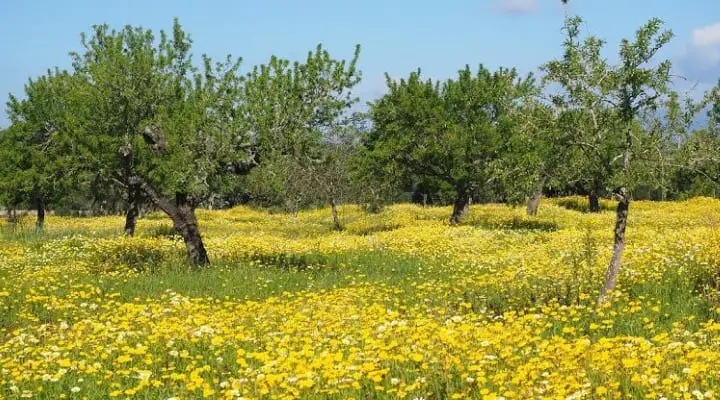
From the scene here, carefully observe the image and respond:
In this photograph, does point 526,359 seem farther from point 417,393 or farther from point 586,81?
point 586,81

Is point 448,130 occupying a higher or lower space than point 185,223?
higher

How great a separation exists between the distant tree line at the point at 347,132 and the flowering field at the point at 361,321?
1962mm

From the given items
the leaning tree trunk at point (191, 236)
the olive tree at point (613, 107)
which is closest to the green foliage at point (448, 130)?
the leaning tree trunk at point (191, 236)

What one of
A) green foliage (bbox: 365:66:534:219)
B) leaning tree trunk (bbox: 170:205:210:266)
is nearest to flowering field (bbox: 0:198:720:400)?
leaning tree trunk (bbox: 170:205:210:266)

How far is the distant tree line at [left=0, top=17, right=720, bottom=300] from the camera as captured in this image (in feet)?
40.0

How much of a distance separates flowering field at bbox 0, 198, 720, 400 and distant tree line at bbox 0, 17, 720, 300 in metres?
1.96

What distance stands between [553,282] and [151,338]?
8710 mm

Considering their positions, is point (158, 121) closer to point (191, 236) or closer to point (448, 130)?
point (191, 236)

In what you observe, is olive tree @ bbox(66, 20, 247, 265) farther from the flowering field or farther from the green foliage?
the green foliage

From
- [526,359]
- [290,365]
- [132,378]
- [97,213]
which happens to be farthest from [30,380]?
[97,213]

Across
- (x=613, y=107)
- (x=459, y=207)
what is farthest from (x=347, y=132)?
(x=459, y=207)

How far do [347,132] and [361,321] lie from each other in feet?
40.2

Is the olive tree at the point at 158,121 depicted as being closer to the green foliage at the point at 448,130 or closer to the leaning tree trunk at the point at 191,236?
the leaning tree trunk at the point at 191,236

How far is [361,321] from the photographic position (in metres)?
11.0
